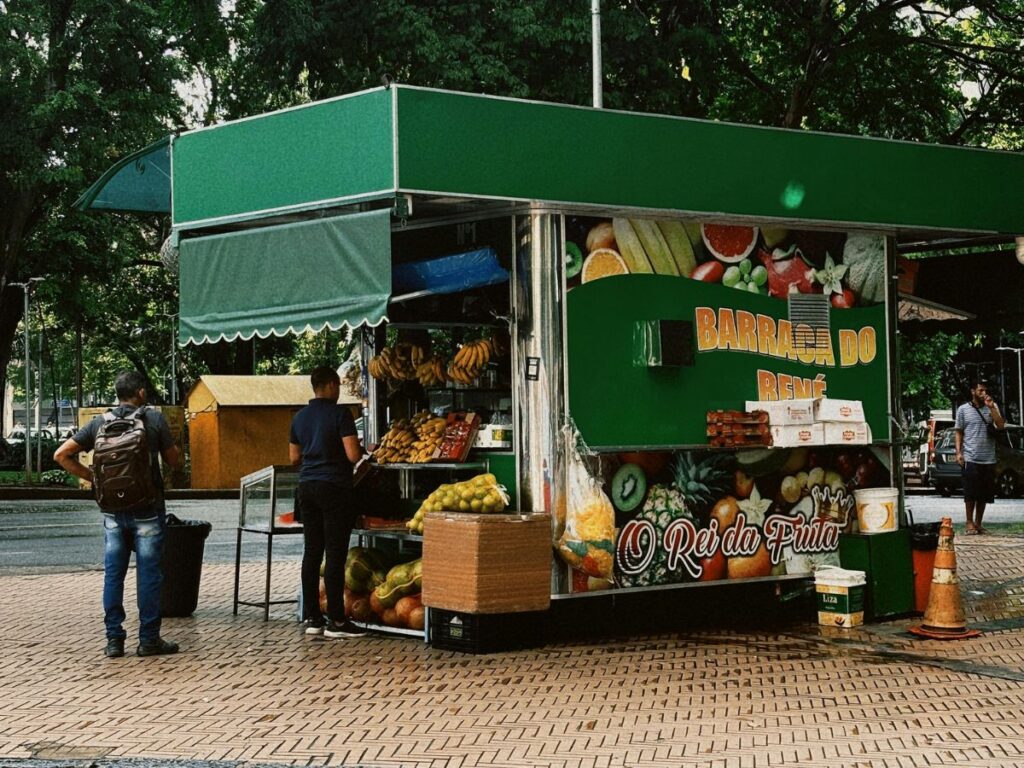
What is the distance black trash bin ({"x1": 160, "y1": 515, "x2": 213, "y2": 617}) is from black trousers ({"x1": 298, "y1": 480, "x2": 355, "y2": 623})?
1.52m

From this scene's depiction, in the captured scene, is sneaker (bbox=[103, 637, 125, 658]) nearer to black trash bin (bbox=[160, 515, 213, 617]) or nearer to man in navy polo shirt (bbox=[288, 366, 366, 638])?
man in navy polo shirt (bbox=[288, 366, 366, 638])

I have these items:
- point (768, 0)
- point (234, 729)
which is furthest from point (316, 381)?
point (768, 0)

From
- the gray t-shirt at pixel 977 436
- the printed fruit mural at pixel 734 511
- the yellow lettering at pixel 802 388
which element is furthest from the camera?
the gray t-shirt at pixel 977 436

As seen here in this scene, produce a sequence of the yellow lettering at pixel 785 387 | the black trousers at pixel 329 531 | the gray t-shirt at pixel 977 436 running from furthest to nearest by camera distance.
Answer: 1. the gray t-shirt at pixel 977 436
2. the yellow lettering at pixel 785 387
3. the black trousers at pixel 329 531

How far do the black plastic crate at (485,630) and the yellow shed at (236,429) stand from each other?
75.7ft

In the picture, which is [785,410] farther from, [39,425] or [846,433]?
[39,425]

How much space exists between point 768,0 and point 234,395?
15.9 metres

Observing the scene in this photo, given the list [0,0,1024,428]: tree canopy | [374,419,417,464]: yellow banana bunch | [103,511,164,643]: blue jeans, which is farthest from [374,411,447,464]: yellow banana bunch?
[0,0,1024,428]: tree canopy

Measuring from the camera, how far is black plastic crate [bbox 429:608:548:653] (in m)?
9.65

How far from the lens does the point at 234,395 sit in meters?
32.8

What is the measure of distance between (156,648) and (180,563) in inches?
77.0

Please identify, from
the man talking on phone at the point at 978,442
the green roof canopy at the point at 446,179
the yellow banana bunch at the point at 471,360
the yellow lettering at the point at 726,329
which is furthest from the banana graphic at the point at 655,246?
the man talking on phone at the point at 978,442

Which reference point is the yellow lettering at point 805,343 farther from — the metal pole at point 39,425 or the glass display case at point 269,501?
the metal pole at point 39,425

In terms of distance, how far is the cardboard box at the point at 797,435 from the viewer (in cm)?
1088
